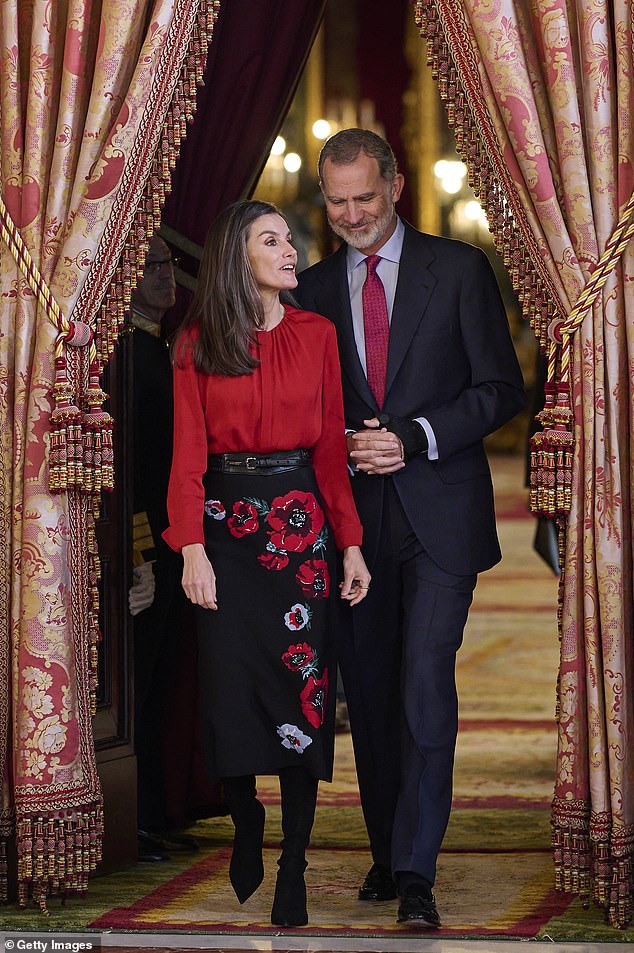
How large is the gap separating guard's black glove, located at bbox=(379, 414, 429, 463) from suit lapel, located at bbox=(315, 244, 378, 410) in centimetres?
12

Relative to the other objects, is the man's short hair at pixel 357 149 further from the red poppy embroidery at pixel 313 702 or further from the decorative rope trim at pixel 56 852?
the decorative rope trim at pixel 56 852

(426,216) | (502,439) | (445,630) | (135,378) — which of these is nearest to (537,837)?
(445,630)

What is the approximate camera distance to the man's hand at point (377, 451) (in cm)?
328

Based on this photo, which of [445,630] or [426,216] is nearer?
[445,630]

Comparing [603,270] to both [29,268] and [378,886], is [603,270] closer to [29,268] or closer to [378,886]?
[29,268]

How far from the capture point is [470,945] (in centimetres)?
300

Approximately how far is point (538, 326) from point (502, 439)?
14886 millimetres

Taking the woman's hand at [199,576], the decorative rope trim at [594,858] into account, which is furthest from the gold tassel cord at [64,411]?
the decorative rope trim at [594,858]

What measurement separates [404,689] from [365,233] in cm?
116

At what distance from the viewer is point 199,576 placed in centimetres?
308

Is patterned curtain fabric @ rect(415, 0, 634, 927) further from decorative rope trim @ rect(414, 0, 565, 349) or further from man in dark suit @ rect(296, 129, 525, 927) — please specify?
man in dark suit @ rect(296, 129, 525, 927)

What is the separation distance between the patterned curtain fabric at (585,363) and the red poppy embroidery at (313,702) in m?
0.59

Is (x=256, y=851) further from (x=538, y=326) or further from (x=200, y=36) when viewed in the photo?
(x=200, y=36)
